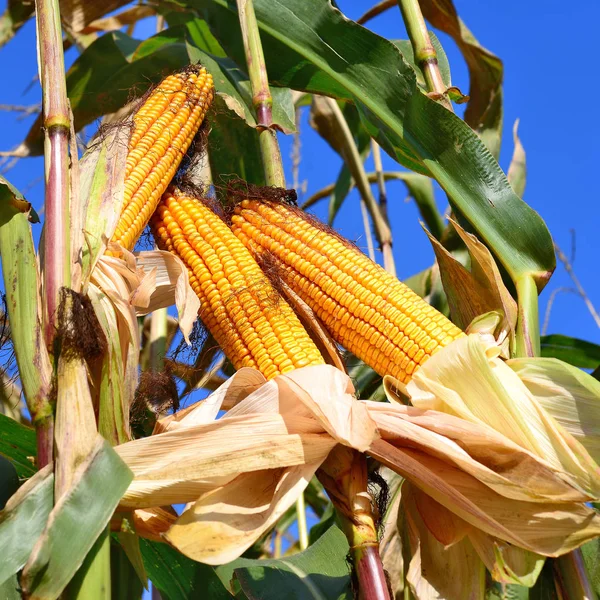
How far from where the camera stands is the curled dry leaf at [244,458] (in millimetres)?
1363

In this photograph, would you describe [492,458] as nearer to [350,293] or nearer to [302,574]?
[350,293]

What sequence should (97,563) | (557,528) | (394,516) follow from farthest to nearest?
1. (394,516)
2. (557,528)
3. (97,563)

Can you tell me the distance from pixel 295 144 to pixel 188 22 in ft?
5.59

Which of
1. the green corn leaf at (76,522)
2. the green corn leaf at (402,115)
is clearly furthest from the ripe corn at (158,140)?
the green corn leaf at (76,522)

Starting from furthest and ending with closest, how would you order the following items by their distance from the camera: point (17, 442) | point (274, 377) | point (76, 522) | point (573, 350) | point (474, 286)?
point (573, 350) < point (474, 286) < point (17, 442) < point (274, 377) < point (76, 522)

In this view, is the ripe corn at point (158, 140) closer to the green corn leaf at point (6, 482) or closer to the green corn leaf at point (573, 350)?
the green corn leaf at point (6, 482)

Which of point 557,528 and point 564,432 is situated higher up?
point 564,432

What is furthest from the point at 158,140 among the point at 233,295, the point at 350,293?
the point at 350,293

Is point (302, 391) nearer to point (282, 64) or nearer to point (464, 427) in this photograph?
point (464, 427)

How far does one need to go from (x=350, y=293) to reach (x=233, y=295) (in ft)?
0.89

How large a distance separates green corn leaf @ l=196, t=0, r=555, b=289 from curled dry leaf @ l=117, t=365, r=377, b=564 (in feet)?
2.40

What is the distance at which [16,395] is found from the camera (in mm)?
3250

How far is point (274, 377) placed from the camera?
1.58 meters

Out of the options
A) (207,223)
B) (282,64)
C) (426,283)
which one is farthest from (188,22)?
(207,223)
